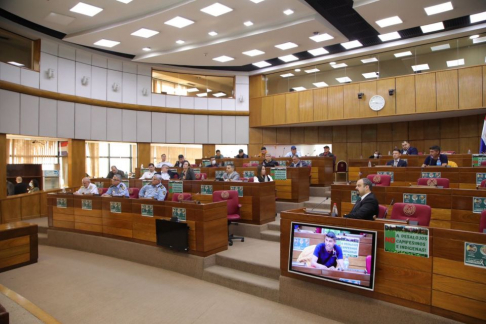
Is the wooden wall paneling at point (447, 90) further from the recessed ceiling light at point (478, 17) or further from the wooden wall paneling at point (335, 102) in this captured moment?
the wooden wall paneling at point (335, 102)

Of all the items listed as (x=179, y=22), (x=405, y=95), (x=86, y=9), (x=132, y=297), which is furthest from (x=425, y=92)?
(x=132, y=297)

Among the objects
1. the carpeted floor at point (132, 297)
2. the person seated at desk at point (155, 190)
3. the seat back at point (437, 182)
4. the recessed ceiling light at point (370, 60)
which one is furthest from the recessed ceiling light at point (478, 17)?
the carpeted floor at point (132, 297)

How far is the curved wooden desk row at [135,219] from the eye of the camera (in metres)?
4.73

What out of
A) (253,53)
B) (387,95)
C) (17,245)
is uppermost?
(253,53)

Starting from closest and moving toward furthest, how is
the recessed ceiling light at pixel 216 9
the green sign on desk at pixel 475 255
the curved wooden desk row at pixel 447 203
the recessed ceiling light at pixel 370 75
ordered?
the green sign on desk at pixel 475 255
the curved wooden desk row at pixel 447 203
the recessed ceiling light at pixel 216 9
the recessed ceiling light at pixel 370 75

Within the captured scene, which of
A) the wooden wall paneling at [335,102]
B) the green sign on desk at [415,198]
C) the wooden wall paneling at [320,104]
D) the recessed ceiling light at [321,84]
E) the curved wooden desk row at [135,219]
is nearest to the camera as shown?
the green sign on desk at [415,198]

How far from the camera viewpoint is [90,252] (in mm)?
6168

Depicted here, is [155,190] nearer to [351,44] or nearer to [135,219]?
[135,219]

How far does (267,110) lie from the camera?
44.6ft

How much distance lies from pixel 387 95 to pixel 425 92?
112cm

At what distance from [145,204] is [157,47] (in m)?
7.21

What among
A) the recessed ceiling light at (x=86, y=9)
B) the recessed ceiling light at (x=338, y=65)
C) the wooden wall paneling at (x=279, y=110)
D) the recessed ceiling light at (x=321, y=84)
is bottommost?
the wooden wall paneling at (x=279, y=110)

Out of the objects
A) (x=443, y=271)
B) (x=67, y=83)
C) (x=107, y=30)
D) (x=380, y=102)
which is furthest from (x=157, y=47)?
(x=443, y=271)

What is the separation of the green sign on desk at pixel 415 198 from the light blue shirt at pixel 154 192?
4.12 meters
